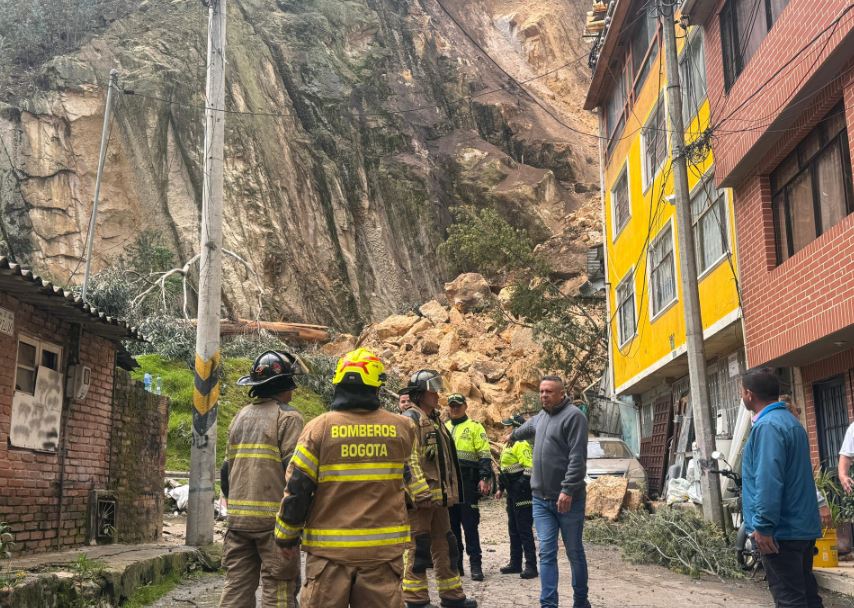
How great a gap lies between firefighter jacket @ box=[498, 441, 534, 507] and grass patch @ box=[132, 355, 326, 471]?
979 centimetres

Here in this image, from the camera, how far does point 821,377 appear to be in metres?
10.4

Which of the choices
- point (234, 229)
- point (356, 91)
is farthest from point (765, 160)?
point (356, 91)

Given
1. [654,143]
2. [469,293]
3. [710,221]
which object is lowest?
[710,221]

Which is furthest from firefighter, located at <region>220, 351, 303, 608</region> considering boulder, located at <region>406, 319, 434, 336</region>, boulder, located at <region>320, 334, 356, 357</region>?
boulder, located at <region>320, 334, 356, 357</region>

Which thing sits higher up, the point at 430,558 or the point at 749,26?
the point at 749,26

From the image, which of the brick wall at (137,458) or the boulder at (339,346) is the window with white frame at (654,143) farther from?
the boulder at (339,346)

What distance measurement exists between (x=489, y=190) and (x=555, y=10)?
24387 mm

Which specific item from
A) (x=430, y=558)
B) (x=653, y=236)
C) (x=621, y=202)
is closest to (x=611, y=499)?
(x=653, y=236)

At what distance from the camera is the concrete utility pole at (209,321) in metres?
10.1

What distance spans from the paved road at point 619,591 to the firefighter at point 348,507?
3252 mm

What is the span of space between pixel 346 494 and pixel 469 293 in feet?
97.8

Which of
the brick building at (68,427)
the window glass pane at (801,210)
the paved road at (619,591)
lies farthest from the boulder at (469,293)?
the paved road at (619,591)

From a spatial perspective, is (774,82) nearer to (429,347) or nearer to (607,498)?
(607,498)

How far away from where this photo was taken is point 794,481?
4438mm
